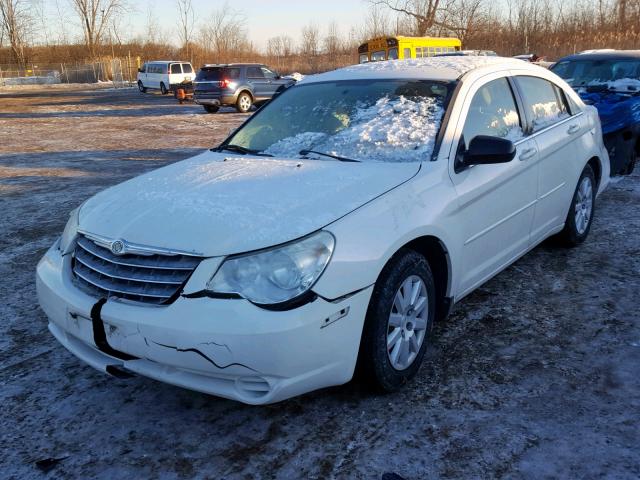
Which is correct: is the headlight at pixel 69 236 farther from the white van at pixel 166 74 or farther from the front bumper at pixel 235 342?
the white van at pixel 166 74

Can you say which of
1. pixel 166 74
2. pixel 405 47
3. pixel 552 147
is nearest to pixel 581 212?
pixel 552 147

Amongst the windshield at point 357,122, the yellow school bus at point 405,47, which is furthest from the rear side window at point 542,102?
the yellow school bus at point 405,47

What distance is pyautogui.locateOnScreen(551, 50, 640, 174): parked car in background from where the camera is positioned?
7057mm

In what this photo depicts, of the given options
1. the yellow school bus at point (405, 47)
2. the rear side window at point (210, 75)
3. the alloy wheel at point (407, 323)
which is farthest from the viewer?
the yellow school bus at point (405, 47)

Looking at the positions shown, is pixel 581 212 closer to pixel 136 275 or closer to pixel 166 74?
pixel 136 275

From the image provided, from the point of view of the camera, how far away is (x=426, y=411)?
2832 mm

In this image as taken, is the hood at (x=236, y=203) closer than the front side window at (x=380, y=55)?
Yes

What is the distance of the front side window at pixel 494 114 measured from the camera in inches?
142

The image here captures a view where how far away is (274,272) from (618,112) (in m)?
6.11

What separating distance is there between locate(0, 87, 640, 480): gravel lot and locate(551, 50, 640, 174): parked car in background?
3222 millimetres

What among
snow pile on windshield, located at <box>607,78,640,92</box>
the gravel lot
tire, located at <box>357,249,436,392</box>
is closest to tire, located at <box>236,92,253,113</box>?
snow pile on windshield, located at <box>607,78,640,92</box>

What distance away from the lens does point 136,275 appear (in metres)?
2.61

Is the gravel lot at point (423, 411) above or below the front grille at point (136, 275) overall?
below

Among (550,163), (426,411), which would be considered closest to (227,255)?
(426,411)
